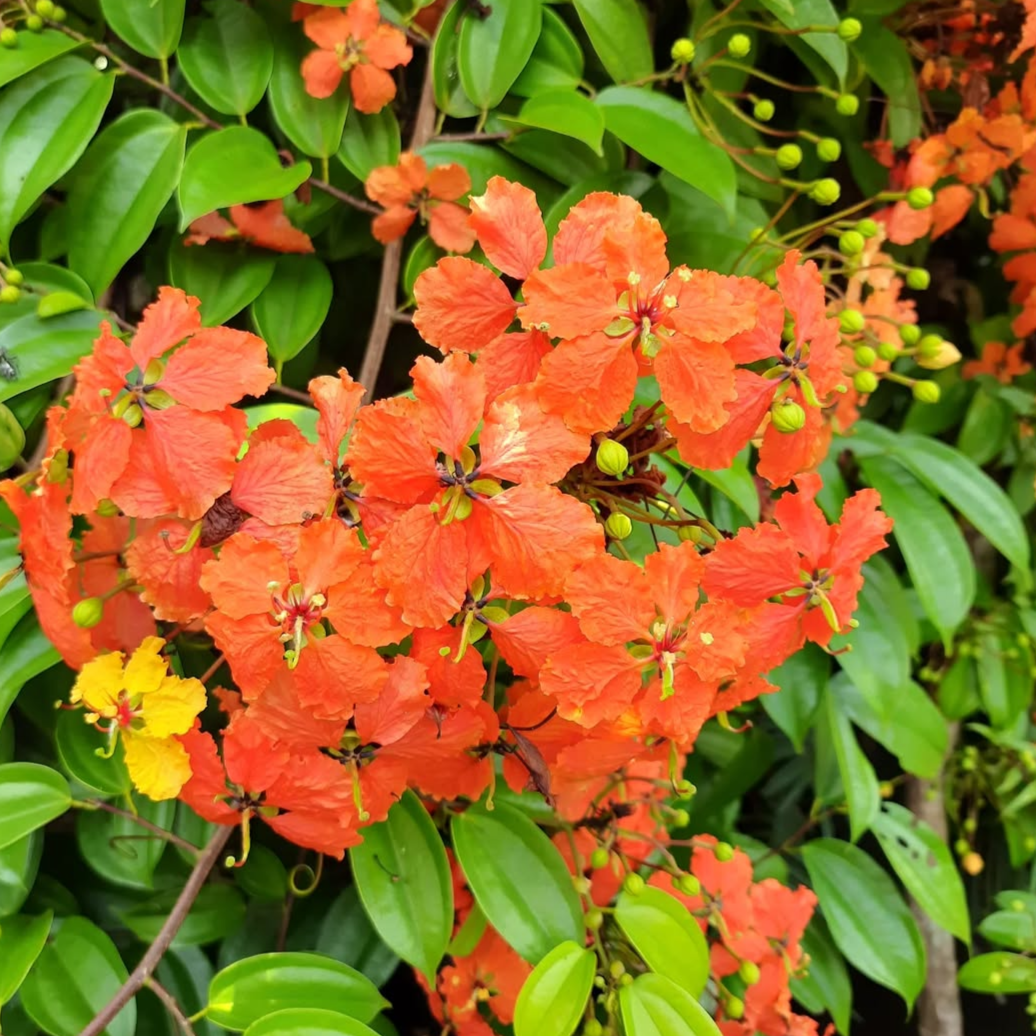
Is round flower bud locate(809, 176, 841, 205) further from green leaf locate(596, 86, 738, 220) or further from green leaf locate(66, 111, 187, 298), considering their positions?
green leaf locate(66, 111, 187, 298)

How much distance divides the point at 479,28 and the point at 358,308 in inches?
12.7

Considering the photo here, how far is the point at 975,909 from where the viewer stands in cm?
136

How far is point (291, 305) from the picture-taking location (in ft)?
2.68

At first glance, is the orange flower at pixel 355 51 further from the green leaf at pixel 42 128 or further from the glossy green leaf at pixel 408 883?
the glossy green leaf at pixel 408 883

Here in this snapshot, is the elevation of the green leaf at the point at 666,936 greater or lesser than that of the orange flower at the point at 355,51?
lesser

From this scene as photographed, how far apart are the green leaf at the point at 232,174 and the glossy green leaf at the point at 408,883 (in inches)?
19.1

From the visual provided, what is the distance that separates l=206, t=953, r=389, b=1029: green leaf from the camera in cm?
64

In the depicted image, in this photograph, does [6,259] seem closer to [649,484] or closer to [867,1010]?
[649,484]

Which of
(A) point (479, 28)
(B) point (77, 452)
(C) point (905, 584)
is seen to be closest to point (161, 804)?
(B) point (77, 452)

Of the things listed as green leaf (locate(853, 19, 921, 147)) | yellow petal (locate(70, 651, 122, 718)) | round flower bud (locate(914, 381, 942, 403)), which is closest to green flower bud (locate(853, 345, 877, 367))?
round flower bud (locate(914, 381, 942, 403))

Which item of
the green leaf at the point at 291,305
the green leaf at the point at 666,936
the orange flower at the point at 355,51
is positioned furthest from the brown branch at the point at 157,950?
the orange flower at the point at 355,51

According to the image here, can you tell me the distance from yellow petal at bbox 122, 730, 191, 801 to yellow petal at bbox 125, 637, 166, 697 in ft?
0.12

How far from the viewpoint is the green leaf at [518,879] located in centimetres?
66

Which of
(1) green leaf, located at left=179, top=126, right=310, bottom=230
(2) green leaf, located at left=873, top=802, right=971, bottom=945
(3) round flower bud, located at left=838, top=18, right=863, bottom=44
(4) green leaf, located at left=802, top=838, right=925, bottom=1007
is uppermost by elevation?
(3) round flower bud, located at left=838, top=18, right=863, bottom=44
